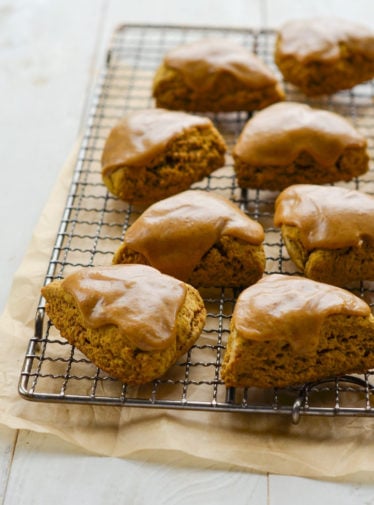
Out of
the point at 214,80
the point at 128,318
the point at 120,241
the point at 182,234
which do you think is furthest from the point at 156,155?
the point at 128,318

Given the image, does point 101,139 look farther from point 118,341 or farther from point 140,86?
point 118,341

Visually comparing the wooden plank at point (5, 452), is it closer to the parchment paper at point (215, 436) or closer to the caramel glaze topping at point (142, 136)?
the parchment paper at point (215, 436)

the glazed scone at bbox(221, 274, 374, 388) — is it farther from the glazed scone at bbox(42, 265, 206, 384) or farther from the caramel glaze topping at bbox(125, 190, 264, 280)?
the caramel glaze topping at bbox(125, 190, 264, 280)

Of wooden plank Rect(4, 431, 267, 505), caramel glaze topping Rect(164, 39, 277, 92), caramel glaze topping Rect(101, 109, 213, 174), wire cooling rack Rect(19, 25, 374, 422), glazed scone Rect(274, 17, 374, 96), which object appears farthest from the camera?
glazed scone Rect(274, 17, 374, 96)

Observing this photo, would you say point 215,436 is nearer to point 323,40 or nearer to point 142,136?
point 142,136

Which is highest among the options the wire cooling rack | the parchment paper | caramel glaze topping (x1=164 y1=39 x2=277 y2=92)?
caramel glaze topping (x1=164 y1=39 x2=277 y2=92)

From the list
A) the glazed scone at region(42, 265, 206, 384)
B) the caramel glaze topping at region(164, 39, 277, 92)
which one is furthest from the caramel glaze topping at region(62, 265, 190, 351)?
the caramel glaze topping at region(164, 39, 277, 92)

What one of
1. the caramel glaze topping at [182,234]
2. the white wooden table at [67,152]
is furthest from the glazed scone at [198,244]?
the white wooden table at [67,152]
